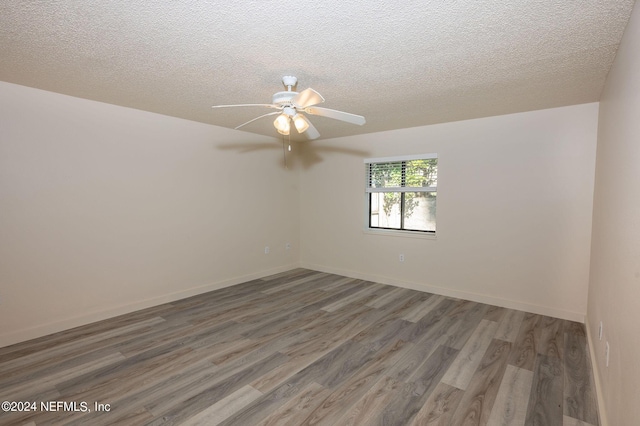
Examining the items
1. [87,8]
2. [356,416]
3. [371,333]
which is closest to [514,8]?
[87,8]

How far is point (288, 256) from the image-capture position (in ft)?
18.4

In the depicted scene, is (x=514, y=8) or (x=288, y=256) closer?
(x=514, y=8)

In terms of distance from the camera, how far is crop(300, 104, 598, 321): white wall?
327 centimetres

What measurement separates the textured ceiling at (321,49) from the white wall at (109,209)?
421mm

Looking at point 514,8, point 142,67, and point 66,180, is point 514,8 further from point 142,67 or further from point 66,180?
point 66,180

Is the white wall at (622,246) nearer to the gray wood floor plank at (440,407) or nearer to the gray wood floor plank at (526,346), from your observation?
the gray wood floor plank at (526,346)

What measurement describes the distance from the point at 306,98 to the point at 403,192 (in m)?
2.86

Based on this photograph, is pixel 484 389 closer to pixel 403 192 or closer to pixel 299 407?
pixel 299 407

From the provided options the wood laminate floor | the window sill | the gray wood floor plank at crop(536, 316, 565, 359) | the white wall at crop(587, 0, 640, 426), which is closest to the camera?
the white wall at crop(587, 0, 640, 426)

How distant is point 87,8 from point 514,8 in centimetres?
228

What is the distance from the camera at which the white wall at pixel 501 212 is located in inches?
129

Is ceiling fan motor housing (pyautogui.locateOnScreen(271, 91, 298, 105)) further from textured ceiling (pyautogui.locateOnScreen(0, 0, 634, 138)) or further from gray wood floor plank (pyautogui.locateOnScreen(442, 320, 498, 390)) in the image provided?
gray wood floor plank (pyautogui.locateOnScreen(442, 320, 498, 390))

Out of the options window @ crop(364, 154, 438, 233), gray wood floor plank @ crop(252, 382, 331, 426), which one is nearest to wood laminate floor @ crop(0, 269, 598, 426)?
gray wood floor plank @ crop(252, 382, 331, 426)

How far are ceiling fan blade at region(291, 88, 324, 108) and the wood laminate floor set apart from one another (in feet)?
6.78
